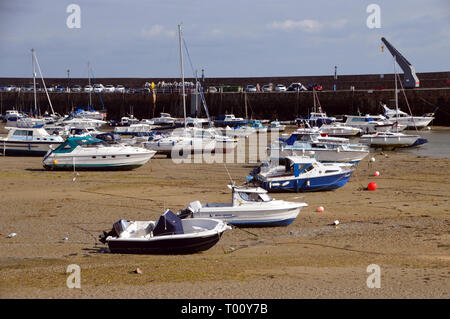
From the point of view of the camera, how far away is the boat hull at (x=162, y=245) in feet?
43.5

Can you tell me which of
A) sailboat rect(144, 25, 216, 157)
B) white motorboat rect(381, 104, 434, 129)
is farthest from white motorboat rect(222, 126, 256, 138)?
white motorboat rect(381, 104, 434, 129)

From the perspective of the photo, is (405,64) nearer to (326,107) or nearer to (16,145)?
(326,107)

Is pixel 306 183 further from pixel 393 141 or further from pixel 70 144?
pixel 393 141

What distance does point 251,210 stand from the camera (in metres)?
15.6

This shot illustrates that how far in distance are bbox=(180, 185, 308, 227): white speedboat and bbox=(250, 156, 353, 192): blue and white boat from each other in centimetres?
440

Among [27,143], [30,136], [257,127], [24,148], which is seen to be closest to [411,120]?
[257,127]

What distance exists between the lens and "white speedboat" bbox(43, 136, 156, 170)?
25.6 meters

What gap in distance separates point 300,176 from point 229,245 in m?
6.90

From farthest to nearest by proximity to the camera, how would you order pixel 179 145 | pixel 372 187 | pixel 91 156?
pixel 179 145, pixel 91 156, pixel 372 187

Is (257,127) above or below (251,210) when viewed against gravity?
above

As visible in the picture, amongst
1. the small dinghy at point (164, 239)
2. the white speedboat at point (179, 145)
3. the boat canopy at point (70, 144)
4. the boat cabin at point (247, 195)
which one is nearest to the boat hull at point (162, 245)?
the small dinghy at point (164, 239)

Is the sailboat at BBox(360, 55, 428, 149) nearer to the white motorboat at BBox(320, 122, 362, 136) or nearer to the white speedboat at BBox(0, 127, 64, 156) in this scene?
the white motorboat at BBox(320, 122, 362, 136)

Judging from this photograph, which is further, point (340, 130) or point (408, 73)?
point (408, 73)

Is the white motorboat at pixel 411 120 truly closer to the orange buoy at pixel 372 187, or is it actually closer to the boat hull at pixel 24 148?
the orange buoy at pixel 372 187
